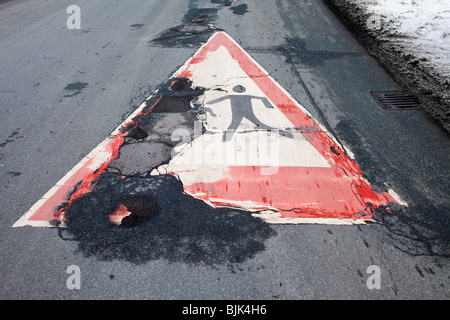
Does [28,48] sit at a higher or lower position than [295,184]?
higher

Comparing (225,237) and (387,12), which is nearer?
(225,237)

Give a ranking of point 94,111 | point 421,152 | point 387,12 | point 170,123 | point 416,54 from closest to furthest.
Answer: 1. point 421,152
2. point 170,123
3. point 94,111
4. point 416,54
5. point 387,12

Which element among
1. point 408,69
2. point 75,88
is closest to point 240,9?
point 408,69

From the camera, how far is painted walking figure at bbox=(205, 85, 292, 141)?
148 inches

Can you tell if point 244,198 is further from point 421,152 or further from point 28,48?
point 28,48

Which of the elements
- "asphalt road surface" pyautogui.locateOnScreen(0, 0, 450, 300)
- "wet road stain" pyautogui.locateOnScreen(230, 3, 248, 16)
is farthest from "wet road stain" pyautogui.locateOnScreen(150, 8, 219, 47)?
"wet road stain" pyautogui.locateOnScreen(230, 3, 248, 16)

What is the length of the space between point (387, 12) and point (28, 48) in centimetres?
854

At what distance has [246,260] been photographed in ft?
7.84

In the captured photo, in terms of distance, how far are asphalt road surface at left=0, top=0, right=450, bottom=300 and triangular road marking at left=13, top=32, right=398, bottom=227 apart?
0.16 m

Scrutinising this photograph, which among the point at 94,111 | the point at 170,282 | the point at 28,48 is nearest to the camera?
the point at 170,282

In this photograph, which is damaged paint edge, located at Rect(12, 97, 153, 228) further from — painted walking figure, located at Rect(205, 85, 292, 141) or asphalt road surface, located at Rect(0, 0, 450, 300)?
painted walking figure, located at Rect(205, 85, 292, 141)

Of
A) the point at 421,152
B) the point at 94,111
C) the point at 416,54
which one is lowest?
the point at 421,152

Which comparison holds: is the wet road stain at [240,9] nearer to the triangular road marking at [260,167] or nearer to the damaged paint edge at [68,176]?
the triangular road marking at [260,167]

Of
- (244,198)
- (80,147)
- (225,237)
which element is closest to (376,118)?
(244,198)
